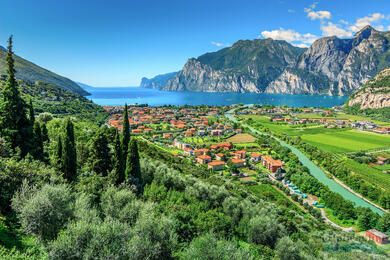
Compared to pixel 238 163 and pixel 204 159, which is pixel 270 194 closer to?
pixel 238 163

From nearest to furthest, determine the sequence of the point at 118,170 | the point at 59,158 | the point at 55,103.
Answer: the point at 59,158 < the point at 118,170 < the point at 55,103

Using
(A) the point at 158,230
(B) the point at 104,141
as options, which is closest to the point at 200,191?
(B) the point at 104,141

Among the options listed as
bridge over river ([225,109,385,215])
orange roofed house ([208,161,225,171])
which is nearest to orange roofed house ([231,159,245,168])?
orange roofed house ([208,161,225,171])

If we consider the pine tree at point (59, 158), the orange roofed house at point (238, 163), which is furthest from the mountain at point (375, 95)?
the pine tree at point (59, 158)

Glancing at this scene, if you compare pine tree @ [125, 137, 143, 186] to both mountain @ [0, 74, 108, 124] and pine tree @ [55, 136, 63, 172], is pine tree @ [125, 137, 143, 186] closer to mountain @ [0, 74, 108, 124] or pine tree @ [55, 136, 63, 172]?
pine tree @ [55, 136, 63, 172]

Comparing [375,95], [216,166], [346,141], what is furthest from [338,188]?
[375,95]

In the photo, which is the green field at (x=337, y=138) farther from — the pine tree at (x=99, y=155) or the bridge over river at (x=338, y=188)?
the pine tree at (x=99, y=155)
